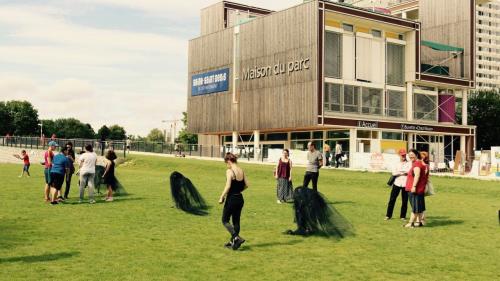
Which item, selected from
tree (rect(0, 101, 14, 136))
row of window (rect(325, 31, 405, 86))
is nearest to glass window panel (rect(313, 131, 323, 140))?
row of window (rect(325, 31, 405, 86))

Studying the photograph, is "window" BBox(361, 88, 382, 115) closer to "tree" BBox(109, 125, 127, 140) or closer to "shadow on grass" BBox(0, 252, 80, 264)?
"shadow on grass" BBox(0, 252, 80, 264)

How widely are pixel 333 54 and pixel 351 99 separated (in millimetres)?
4774

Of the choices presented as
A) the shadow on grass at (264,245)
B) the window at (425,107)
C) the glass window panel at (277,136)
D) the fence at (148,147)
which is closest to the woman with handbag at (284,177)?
the shadow on grass at (264,245)

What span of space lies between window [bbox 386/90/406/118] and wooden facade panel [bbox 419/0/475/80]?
9406 mm

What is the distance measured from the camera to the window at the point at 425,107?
196 ft

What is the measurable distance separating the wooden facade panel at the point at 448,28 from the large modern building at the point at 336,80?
0.38 ft

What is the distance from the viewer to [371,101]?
56.8 metres

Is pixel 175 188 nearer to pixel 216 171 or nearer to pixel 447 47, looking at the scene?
pixel 216 171

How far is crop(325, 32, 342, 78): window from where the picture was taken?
176 ft

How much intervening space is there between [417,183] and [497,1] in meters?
158

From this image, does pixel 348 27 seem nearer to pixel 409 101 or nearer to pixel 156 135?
pixel 409 101

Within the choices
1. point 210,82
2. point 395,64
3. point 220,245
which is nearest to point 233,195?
point 220,245

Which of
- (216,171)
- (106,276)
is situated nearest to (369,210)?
(106,276)

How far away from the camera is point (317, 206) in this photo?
12.4 meters
